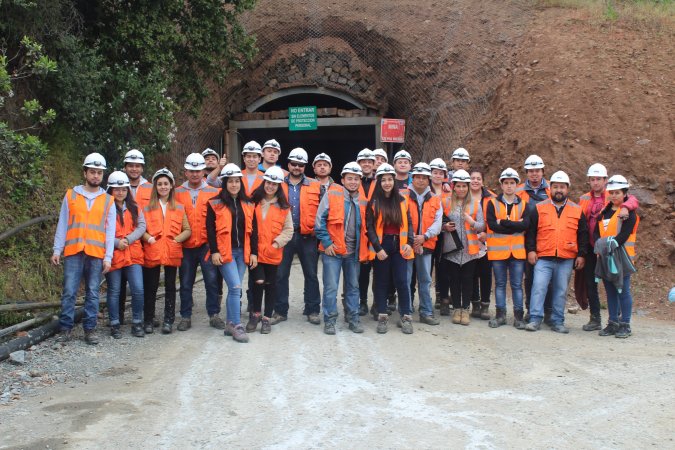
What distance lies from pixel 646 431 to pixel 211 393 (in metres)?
3.44

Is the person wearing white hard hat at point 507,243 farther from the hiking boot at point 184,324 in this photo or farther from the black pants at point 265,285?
the hiking boot at point 184,324

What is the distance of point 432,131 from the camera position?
1661 centimetres

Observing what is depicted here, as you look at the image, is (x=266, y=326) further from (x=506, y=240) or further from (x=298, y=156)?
(x=506, y=240)

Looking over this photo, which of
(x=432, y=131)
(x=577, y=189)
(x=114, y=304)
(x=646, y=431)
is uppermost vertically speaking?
(x=432, y=131)

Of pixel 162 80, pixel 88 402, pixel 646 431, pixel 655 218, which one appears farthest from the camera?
pixel 162 80

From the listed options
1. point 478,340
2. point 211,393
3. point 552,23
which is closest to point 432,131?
point 552,23

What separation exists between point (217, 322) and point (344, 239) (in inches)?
73.1

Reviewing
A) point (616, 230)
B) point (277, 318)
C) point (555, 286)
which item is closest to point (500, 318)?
point (555, 286)

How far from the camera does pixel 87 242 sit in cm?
753

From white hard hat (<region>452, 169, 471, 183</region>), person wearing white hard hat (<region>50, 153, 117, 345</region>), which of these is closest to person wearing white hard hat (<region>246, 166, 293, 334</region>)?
person wearing white hard hat (<region>50, 153, 117, 345</region>)

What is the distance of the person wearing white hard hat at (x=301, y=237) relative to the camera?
858cm

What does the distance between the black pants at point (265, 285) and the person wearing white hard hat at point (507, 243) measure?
2761 millimetres

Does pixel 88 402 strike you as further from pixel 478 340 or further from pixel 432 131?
pixel 432 131

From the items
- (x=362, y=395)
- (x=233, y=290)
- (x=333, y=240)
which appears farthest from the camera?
(x=333, y=240)
